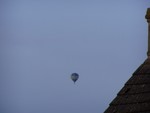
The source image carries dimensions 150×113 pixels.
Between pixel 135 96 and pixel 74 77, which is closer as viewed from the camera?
pixel 135 96

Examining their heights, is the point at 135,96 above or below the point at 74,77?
above

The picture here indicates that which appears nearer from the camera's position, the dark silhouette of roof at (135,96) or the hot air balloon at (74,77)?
the dark silhouette of roof at (135,96)

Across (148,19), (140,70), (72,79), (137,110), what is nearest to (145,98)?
(137,110)

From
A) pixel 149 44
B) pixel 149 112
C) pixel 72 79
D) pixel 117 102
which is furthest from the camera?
pixel 72 79

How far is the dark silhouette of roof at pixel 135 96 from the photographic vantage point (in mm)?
23547

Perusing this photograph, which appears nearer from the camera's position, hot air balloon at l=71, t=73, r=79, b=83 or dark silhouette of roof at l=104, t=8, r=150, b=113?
dark silhouette of roof at l=104, t=8, r=150, b=113

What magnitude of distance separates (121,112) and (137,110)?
2.02 feet

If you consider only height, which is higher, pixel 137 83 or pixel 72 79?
pixel 137 83

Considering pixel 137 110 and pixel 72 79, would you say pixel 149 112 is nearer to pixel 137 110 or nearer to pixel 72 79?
pixel 137 110

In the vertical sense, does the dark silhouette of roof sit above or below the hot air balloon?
above

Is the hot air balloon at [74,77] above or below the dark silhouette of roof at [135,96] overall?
below

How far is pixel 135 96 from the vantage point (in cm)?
2419

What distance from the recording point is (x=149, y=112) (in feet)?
75.1

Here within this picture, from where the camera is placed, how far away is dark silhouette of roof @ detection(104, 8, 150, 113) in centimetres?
2355
